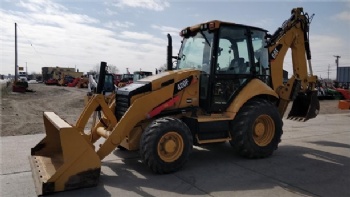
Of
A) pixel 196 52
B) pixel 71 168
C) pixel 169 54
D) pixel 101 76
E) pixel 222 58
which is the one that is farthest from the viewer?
pixel 169 54

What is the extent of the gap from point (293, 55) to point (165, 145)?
429cm

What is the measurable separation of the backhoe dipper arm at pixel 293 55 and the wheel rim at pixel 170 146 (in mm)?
2927

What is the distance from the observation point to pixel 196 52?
6.78m

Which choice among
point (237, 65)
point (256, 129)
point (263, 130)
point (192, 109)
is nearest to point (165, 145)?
point (192, 109)

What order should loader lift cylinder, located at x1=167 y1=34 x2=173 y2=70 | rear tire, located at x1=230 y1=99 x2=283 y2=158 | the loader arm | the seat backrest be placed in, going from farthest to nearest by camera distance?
loader lift cylinder, located at x1=167 y1=34 x2=173 y2=70 → the seat backrest → rear tire, located at x1=230 y1=99 x2=283 y2=158 → the loader arm

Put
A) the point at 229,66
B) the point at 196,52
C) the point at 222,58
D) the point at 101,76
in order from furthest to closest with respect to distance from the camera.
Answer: the point at 196,52
the point at 229,66
the point at 222,58
the point at 101,76

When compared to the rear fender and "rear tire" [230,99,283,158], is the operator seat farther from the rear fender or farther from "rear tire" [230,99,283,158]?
"rear tire" [230,99,283,158]

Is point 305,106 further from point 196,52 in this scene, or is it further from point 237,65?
point 196,52

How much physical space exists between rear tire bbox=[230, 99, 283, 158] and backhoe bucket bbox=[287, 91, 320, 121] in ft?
4.85

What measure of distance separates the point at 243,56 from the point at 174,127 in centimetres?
Result: 237

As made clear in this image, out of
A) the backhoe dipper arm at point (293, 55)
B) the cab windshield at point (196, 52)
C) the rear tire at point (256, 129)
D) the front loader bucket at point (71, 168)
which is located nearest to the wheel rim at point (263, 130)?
the rear tire at point (256, 129)

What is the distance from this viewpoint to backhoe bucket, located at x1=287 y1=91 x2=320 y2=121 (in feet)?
25.5

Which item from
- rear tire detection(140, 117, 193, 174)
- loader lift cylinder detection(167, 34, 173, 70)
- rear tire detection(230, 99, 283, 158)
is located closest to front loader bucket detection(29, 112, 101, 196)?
rear tire detection(140, 117, 193, 174)

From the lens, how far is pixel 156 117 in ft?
19.6
